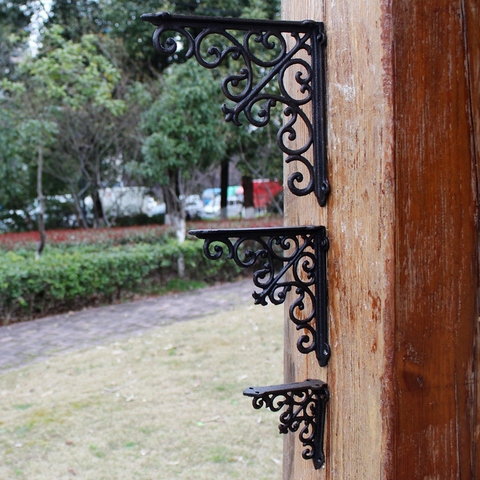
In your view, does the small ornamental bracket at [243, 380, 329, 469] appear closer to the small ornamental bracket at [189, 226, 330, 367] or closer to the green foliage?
the small ornamental bracket at [189, 226, 330, 367]

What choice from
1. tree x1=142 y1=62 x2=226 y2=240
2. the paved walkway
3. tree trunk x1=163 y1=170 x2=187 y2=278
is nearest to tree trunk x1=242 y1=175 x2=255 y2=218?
tree trunk x1=163 y1=170 x2=187 y2=278

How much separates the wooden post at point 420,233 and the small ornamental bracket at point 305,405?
0.67 ft

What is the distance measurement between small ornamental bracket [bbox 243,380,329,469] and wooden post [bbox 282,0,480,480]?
0.67ft

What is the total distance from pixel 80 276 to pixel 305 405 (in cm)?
716

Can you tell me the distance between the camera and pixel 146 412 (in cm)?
448

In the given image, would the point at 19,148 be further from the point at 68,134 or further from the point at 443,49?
the point at 443,49

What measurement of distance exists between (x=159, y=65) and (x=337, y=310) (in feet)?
50.7

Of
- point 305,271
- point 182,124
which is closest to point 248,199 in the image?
point 182,124

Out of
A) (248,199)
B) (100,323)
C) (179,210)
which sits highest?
(248,199)

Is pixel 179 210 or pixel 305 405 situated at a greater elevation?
pixel 179 210

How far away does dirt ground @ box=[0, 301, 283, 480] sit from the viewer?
12.1 ft

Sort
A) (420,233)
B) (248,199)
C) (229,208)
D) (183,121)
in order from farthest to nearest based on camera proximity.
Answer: (229,208), (248,199), (183,121), (420,233)

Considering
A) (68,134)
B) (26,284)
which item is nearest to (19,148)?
(68,134)

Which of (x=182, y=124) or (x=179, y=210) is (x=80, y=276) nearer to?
(x=182, y=124)
